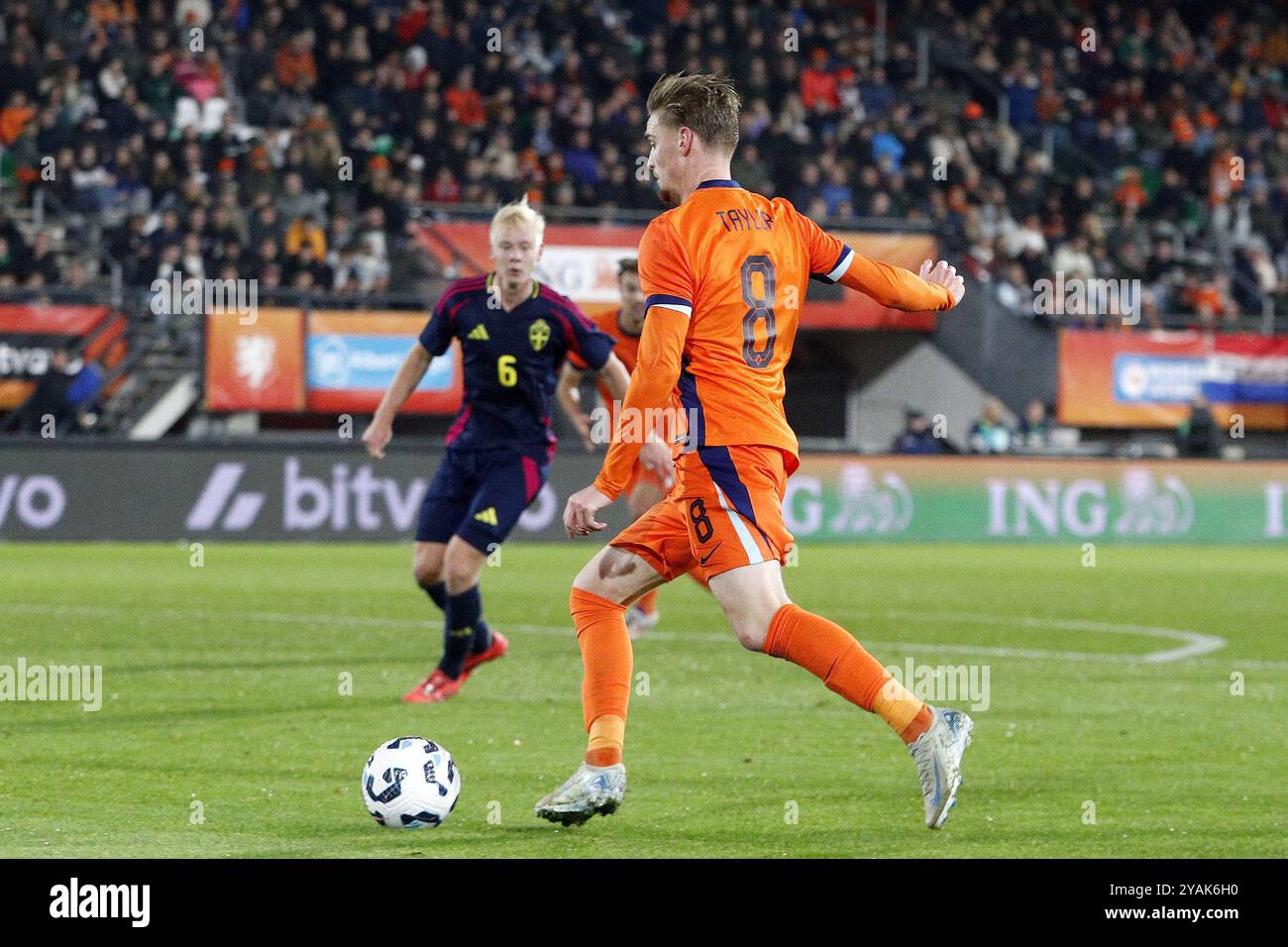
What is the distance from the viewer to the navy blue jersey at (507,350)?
935 cm

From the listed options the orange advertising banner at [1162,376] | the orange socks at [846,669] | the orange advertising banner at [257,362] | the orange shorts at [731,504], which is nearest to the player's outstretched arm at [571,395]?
the orange shorts at [731,504]

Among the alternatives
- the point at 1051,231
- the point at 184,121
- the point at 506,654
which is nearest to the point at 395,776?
the point at 506,654

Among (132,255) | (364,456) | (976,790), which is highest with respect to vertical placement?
(132,255)

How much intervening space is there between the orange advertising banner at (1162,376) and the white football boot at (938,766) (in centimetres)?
2182

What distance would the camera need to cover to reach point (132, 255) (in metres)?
23.2

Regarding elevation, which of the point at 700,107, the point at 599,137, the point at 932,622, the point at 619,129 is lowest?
the point at 932,622

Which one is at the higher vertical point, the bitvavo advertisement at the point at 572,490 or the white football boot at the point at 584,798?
the bitvavo advertisement at the point at 572,490

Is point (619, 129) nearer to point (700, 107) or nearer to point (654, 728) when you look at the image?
point (654, 728)

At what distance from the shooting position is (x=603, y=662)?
618cm

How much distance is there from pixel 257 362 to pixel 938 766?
1799 cm

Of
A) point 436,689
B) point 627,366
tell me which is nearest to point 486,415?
point 436,689

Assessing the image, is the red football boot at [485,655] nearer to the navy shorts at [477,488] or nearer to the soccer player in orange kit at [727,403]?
the navy shorts at [477,488]

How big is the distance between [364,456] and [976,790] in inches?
609

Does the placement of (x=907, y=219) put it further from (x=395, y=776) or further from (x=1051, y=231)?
(x=395, y=776)
